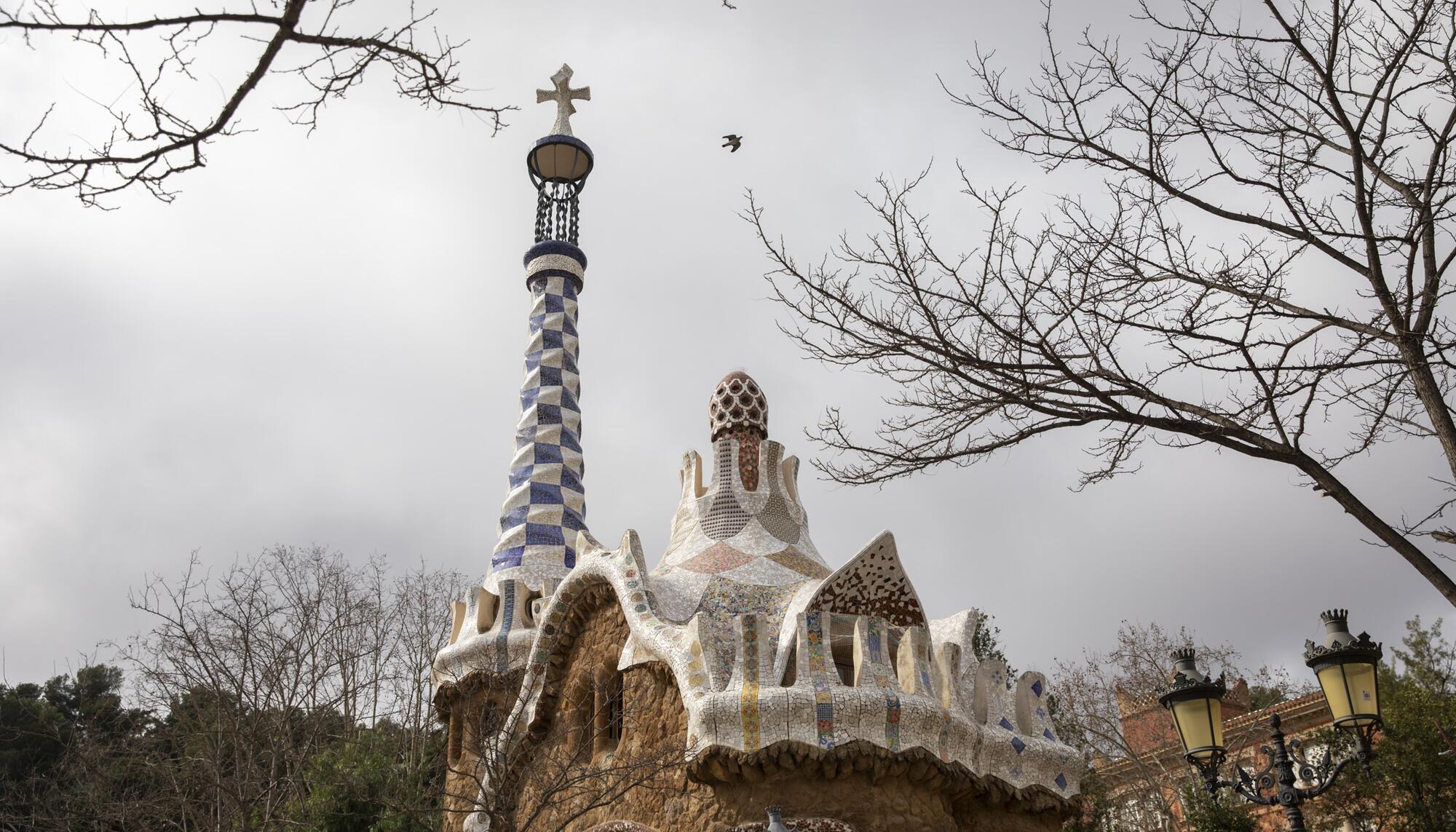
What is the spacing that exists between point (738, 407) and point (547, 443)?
2906 millimetres

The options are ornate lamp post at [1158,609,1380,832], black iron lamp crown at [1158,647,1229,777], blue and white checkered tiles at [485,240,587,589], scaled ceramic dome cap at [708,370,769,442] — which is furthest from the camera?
blue and white checkered tiles at [485,240,587,589]

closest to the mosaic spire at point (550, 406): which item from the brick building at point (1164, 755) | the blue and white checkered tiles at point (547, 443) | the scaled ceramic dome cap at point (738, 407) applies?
the blue and white checkered tiles at point (547, 443)

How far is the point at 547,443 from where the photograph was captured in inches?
469

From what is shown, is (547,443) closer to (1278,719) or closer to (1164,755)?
(1278,719)

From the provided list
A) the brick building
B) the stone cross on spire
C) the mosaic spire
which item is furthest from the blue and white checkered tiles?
the brick building

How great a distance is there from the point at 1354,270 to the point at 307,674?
10192 mm

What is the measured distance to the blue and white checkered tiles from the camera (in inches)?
441

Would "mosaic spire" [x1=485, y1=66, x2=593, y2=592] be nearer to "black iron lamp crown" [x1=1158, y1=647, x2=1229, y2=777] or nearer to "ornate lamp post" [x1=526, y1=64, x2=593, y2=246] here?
"ornate lamp post" [x1=526, y1=64, x2=593, y2=246]

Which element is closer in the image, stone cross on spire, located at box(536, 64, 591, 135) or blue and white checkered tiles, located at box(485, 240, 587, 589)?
blue and white checkered tiles, located at box(485, 240, 587, 589)

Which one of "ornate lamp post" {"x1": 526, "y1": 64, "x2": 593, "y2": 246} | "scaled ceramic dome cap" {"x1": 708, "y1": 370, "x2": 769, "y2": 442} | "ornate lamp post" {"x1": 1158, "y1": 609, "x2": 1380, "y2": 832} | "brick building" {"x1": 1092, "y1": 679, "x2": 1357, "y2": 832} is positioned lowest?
"ornate lamp post" {"x1": 1158, "y1": 609, "x2": 1380, "y2": 832}

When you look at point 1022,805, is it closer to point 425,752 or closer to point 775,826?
point 775,826

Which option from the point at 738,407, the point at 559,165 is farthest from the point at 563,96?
the point at 738,407

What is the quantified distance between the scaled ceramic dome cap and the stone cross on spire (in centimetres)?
574

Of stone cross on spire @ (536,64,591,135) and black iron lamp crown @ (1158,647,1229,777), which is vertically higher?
stone cross on spire @ (536,64,591,135)
